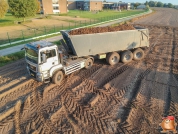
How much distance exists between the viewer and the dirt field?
6547 millimetres

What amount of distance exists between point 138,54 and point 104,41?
3979 mm

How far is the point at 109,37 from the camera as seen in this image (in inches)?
Answer: 441

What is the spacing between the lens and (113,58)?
1226cm

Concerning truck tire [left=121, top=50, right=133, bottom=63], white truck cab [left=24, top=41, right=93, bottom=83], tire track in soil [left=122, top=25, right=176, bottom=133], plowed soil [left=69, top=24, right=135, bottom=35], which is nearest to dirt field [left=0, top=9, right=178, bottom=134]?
tire track in soil [left=122, top=25, right=176, bottom=133]

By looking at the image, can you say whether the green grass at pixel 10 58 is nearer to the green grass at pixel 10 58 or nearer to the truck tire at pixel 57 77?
the green grass at pixel 10 58

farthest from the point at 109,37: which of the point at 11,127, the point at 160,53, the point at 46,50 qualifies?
the point at 11,127

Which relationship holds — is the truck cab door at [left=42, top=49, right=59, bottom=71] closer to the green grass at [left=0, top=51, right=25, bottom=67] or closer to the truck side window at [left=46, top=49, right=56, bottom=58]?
the truck side window at [left=46, top=49, right=56, bottom=58]

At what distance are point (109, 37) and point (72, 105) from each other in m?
5.81

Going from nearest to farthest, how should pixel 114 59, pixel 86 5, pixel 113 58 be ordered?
pixel 113 58 → pixel 114 59 → pixel 86 5

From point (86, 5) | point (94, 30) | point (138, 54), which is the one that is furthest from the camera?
point (86, 5)

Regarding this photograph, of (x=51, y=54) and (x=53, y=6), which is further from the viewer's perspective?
(x=53, y=6)

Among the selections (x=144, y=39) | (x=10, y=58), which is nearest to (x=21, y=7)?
(x=10, y=58)

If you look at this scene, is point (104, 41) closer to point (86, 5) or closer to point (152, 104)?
point (152, 104)

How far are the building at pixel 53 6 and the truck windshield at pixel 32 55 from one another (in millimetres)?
58164
